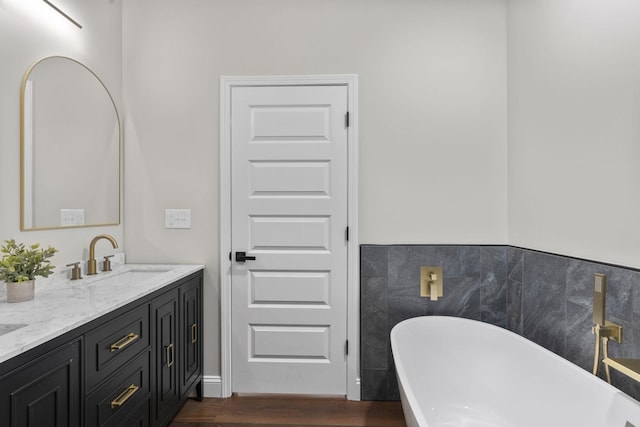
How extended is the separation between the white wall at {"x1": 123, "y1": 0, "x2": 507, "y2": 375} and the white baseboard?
0.06 m

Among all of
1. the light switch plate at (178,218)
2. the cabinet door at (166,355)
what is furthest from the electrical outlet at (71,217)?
the cabinet door at (166,355)

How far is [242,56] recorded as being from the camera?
2.41 m

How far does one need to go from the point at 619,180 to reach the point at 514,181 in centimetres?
78

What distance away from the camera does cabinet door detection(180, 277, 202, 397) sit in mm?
2125

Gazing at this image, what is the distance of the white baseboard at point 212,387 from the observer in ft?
7.91

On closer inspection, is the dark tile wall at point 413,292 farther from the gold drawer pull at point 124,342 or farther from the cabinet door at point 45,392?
the cabinet door at point 45,392

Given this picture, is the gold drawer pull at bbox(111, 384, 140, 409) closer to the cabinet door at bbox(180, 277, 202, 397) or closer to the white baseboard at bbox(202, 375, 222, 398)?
the cabinet door at bbox(180, 277, 202, 397)

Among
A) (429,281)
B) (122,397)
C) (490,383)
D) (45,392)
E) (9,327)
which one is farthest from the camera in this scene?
(429,281)

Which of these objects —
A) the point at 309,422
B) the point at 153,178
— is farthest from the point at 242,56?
the point at 309,422

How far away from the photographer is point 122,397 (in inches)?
60.5

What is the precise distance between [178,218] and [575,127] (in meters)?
2.35

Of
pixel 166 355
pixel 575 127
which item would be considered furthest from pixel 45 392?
pixel 575 127

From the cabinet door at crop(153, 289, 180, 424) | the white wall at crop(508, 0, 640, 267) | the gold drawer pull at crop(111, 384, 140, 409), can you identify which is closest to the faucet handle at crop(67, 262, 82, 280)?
the cabinet door at crop(153, 289, 180, 424)

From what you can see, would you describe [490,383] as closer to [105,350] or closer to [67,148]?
[105,350]
